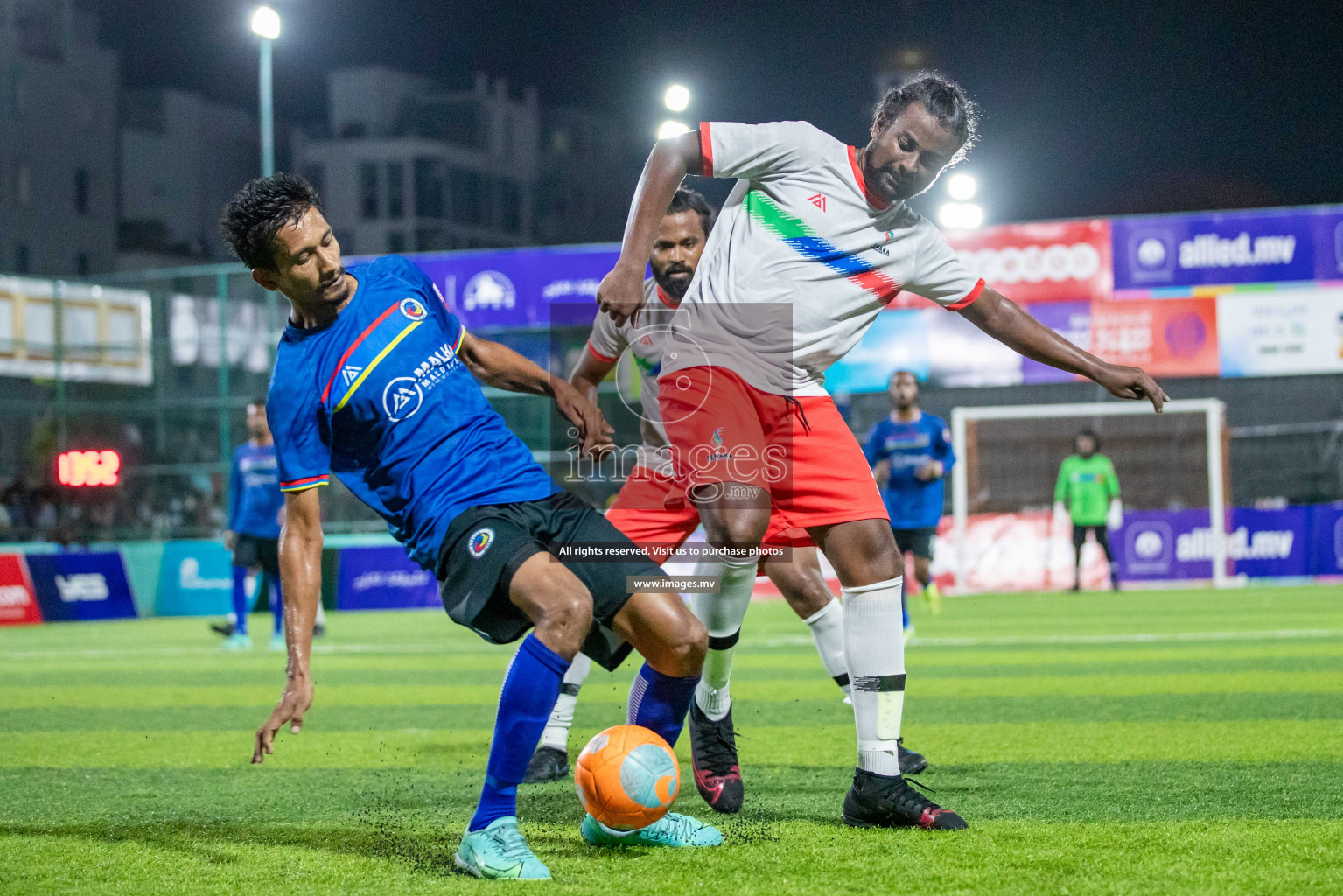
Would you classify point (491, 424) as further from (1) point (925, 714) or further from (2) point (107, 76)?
(2) point (107, 76)

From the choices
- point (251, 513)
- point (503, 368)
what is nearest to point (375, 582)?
point (251, 513)

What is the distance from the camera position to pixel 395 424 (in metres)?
3.81

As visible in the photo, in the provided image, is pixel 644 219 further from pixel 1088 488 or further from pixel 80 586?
pixel 80 586

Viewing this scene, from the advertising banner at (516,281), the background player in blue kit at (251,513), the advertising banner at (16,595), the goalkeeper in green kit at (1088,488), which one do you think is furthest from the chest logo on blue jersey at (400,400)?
the advertising banner at (516,281)


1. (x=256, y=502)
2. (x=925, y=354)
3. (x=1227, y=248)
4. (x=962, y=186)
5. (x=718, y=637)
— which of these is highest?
(x=962, y=186)

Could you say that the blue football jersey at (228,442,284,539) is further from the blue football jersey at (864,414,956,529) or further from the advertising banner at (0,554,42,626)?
the advertising banner at (0,554,42,626)

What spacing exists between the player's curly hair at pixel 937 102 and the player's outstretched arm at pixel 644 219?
0.69 metres

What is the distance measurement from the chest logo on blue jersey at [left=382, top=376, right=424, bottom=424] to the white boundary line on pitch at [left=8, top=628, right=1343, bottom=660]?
8.21m

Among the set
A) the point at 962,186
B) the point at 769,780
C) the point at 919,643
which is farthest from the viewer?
the point at 962,186

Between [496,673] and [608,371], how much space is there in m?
5.60

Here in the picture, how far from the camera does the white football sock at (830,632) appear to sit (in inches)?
212

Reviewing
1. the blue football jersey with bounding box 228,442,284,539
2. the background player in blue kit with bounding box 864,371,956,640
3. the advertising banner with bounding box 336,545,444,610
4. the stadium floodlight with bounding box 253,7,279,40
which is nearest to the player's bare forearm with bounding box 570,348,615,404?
the background player in blue kit with bounding box 864,371,956,640

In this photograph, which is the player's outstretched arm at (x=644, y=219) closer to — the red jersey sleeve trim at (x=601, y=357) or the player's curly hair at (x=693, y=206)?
the red jersey sleeve trim at (x=601, y=357)

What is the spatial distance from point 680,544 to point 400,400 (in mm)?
1606
